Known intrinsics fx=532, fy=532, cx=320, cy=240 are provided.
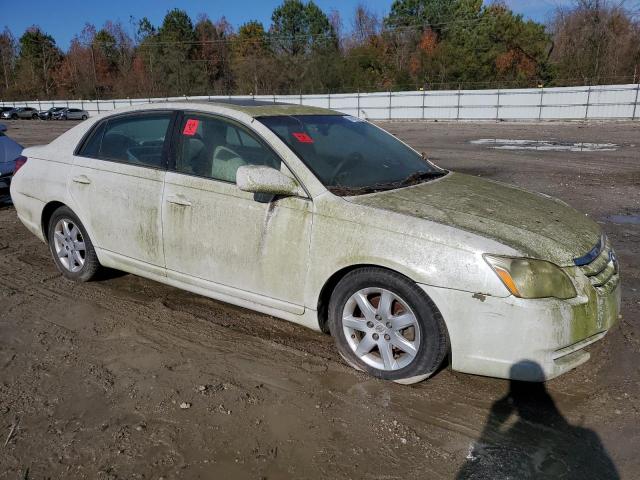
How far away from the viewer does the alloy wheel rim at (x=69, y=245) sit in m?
4.79

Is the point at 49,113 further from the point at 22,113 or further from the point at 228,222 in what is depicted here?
the point at 228,222

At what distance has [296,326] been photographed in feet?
13.3

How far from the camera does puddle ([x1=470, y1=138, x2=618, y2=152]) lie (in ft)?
50.7

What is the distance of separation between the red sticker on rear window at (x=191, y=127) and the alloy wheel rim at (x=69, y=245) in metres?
1.53

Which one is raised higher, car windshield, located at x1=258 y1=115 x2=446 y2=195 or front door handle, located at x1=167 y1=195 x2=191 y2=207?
car windshield, located at x1=258 y1=115 x2=446 y2=195

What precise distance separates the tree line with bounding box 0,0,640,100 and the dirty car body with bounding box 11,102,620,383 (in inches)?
1408

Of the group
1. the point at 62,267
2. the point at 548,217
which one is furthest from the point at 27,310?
the point at 548,217

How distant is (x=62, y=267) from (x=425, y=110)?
3344cm

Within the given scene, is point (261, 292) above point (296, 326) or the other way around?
above

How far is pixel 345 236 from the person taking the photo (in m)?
3.15

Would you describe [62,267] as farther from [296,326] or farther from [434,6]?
[434,6]

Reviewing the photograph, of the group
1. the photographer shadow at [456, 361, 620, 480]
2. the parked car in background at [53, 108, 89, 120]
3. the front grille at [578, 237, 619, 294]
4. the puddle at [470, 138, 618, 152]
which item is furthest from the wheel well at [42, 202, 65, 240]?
the parked car in background at [53, 108, 89, 120]

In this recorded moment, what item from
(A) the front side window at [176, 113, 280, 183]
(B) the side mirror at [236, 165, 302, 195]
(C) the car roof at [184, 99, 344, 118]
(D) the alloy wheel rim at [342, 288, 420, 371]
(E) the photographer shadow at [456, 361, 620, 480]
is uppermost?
(C) the car roof at [184, 99, 344, 118]

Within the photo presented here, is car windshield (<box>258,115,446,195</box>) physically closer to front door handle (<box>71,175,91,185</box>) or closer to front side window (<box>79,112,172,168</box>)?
front side window (<box>79,112,172,168</box>)
